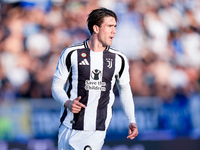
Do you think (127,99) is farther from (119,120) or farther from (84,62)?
(119,120)

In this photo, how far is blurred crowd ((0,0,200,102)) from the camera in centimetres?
662

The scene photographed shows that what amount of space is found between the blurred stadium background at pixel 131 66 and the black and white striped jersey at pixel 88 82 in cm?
312

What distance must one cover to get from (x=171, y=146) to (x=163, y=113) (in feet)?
1.91

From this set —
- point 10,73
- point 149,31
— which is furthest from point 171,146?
point 10,73

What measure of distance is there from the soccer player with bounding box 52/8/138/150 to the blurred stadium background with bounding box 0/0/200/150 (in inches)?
123

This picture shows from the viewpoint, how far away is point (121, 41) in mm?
7051

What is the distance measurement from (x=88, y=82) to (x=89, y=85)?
3cm

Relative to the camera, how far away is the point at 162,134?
7031 millimetres

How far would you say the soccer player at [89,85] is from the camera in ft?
11.4

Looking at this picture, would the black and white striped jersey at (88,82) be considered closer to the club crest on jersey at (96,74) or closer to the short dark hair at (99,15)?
the club crest on jersey at (96,74)

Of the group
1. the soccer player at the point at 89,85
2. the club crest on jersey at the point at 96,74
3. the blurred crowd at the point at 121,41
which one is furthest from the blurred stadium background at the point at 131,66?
the club crest on jersey at the point at 96,74

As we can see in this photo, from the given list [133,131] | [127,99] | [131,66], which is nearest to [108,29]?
[127,99]

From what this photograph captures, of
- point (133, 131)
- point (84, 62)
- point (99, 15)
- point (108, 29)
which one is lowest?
point (133, 131)

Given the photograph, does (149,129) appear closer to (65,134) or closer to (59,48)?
(59,48)
